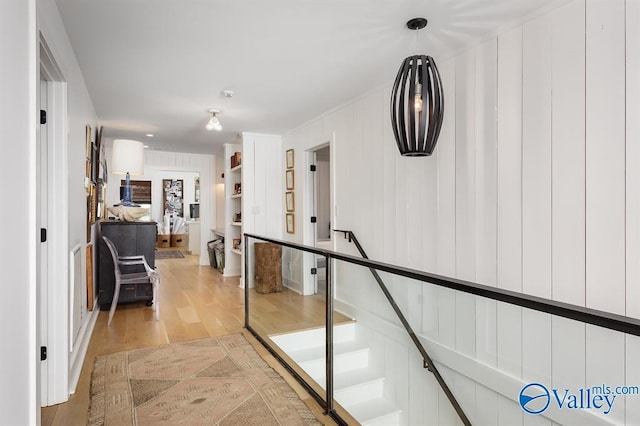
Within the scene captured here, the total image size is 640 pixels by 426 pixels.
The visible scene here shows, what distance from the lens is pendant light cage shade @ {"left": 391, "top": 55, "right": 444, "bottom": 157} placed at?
230 cm

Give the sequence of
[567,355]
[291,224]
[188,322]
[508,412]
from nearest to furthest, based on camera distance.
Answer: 1. [567,355]
2. [508,412]
3. [188,322]
4. [291,224]

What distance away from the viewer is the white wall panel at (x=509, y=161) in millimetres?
2324

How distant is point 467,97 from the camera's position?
2695 millimetres

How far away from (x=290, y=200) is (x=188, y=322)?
2.40 metres

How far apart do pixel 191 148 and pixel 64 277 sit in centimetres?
501

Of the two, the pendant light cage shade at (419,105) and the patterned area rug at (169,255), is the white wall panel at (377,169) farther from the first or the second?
the patterned area rug at (169,255)

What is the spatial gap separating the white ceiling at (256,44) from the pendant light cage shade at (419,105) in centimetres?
31

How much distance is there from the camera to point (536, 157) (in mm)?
2227

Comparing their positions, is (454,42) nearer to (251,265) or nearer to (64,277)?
(251,265)

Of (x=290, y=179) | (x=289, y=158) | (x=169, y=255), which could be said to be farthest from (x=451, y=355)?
(x=169, y=255)

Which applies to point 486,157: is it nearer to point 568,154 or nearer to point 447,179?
point 447,179

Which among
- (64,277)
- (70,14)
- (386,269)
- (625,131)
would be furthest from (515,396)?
(70,14)

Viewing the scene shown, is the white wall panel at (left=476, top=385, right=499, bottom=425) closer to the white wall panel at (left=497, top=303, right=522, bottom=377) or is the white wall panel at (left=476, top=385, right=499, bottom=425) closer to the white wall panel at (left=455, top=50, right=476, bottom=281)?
the white wall panel at (left=497, top=303, right=522, bottom=377)

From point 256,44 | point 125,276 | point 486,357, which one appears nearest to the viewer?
point 486,357
